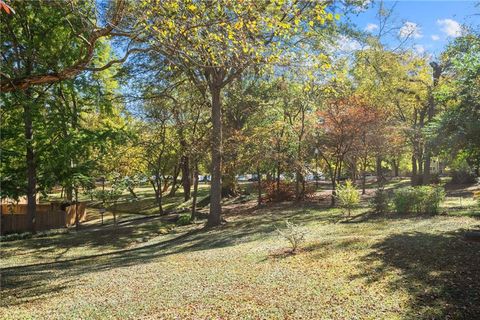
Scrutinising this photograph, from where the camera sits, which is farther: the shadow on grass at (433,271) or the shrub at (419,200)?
the shrub at (419,200)

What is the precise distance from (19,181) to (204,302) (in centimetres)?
1529

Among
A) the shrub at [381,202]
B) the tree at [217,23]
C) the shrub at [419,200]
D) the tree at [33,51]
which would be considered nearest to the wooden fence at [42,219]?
the tree at [33,51]

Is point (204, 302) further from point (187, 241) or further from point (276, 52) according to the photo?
point (187, 241)

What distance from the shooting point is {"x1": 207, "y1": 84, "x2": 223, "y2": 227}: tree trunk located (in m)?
16.9

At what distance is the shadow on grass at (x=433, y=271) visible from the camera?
16.5ft

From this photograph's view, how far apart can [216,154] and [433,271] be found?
11.9 meters

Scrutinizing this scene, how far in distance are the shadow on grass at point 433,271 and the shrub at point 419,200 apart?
4.49 metres

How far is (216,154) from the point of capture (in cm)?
1725

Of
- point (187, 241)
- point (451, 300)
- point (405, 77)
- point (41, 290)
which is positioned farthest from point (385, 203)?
point (405, 77)

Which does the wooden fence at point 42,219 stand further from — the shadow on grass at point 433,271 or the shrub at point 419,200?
the shadow on grass at point 433,271

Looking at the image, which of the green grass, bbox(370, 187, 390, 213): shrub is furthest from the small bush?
bbox(370, 187, 390, 213): shrub

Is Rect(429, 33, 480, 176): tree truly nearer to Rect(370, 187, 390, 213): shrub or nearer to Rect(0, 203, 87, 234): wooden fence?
Rect(370, 187, 390, 213): shrub

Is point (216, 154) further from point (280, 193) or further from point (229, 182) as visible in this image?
point (229, 182)

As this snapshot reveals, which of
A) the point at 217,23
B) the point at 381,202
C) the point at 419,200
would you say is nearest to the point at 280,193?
the point at 381,202
